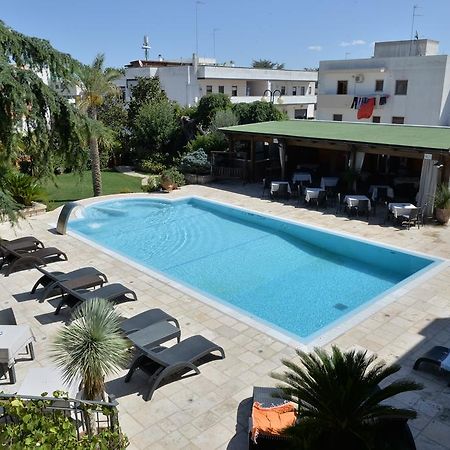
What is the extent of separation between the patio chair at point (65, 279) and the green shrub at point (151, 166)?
17.1m

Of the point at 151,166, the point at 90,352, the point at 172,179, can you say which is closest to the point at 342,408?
the point at 90,352

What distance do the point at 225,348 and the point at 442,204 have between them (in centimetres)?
1190

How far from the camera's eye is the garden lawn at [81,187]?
70.8 feet

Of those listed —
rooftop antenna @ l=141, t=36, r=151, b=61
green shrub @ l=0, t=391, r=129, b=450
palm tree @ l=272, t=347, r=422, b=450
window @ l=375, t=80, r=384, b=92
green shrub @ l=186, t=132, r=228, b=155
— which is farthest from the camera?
rooftop antenna @ l=141, t=36, r=151, b=61

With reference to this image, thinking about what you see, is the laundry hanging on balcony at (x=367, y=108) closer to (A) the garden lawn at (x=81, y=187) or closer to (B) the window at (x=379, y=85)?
(B) the window at (x=379, y=85)

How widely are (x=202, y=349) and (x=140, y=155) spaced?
23739 mm

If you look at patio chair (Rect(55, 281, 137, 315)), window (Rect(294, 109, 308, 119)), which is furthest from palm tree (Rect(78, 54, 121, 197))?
window (Rect(294, 109, 308, 119))

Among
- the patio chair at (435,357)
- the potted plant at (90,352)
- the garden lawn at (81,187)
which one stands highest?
the potted plant at (90,352)

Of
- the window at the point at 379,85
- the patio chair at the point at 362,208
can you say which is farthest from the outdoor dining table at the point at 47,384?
the window at the point at 379,85

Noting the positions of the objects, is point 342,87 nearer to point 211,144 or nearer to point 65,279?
point 211,144

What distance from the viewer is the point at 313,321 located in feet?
36.3

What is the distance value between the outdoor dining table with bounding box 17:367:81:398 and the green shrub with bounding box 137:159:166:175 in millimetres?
22050

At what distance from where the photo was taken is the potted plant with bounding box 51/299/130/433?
5938 millimetres

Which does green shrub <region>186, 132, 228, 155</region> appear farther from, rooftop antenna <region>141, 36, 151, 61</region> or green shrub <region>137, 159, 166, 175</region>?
rooftop antenna <region>141, 36, 151, 61</region>
